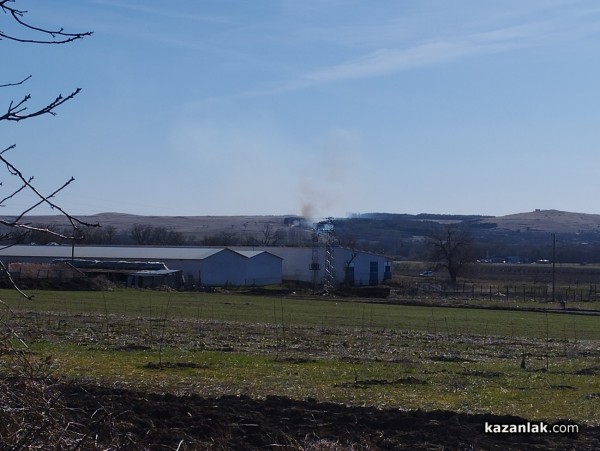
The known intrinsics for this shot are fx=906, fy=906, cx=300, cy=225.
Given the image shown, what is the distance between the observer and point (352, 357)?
80.8 ft

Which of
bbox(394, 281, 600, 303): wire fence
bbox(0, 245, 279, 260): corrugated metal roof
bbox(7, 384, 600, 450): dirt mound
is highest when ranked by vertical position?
bbox(0, 245, 279, 260): corrugated metal roof

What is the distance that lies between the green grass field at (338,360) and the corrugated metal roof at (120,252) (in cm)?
5886

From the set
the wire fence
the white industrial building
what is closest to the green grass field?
the wire fence

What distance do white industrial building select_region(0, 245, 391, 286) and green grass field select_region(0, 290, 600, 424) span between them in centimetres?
5602

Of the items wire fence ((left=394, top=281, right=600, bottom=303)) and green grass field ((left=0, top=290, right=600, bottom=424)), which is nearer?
green grass field ((left=0, top=290, right=600, bottom=424))

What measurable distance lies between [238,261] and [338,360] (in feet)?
257

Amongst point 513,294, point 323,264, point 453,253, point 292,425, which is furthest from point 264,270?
point 292,425

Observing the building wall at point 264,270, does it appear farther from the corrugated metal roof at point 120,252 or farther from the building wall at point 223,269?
the building wall at point 223,269

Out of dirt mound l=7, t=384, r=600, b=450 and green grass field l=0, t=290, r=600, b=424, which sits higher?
dirt mound l=7, t=384, r=600, b=450

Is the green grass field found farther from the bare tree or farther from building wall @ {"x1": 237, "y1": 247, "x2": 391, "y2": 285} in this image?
the bare tree

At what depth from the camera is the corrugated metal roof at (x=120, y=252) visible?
3946 inches

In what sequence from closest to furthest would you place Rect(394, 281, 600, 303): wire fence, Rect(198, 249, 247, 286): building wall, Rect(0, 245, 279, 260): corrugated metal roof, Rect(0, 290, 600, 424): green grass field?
1. Rect(0, 290, 600, 424): green grass field
2. Rect(394, 281, 600, 303): wire fence
3. Rect(198, 249, 247, 286): building wall
4. Rect(0, 245, 279, 260): corrugated metal roof

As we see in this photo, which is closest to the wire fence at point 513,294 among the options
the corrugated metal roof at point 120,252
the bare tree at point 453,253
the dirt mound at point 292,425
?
the corrugated metal roof at point 120,252

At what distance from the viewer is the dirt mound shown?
10.7m
